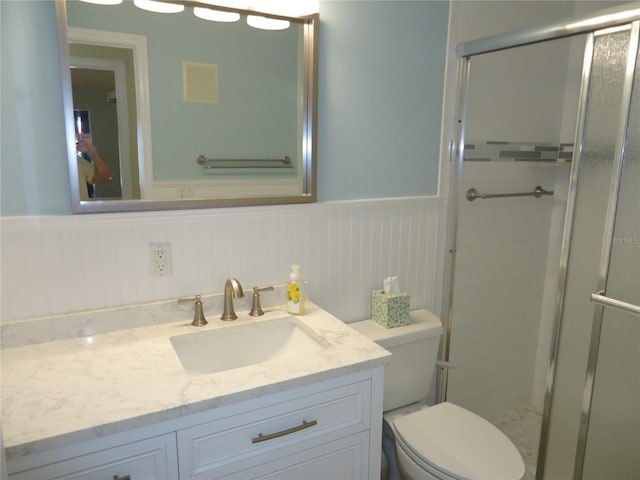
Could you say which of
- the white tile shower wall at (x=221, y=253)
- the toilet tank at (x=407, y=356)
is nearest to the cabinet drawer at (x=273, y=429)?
the toilet tank at (x=407, y=356)

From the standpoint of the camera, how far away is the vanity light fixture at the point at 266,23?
5.14ft

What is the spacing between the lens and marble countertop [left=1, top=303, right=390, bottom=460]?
980 mm

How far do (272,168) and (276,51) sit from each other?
1.32 ft

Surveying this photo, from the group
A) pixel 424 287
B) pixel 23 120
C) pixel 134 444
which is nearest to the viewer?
pixel 134 444

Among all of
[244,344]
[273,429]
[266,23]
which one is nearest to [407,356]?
[244,344]

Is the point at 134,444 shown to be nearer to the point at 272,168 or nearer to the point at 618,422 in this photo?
the point at 272,168

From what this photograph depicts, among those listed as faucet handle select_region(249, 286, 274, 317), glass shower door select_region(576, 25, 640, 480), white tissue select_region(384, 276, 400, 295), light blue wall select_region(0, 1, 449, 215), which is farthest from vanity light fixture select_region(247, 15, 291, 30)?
glass shower door select_region(576, 25, 640, 480)

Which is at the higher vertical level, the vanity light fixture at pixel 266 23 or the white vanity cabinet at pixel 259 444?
the vanity light fixture at pixel 266 23

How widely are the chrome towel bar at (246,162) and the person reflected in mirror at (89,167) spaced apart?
29cm

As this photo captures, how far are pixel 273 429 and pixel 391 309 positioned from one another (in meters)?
0.78

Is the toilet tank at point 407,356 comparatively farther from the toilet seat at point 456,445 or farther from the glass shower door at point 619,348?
the glass shower door at point 619,348

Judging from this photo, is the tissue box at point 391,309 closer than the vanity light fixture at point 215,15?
No

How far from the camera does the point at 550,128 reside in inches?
95.3

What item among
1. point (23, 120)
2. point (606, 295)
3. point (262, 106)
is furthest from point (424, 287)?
point (23, 120)
